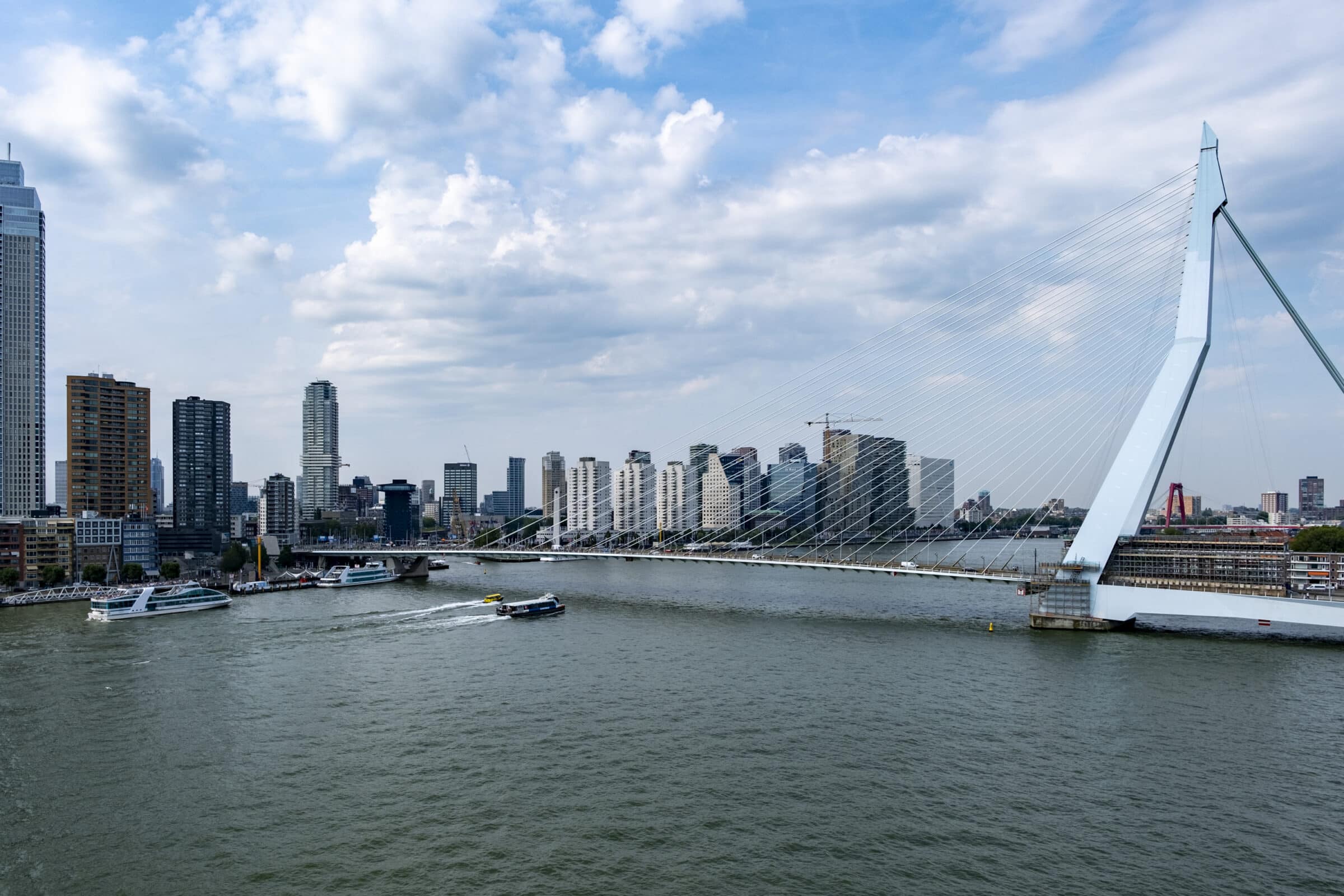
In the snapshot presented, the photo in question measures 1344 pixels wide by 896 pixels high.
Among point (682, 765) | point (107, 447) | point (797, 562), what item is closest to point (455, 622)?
point (797, 562)

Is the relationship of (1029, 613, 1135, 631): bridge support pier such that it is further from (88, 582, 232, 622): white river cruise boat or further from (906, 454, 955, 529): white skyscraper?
(906, 454, 955, 529): white skyscraper

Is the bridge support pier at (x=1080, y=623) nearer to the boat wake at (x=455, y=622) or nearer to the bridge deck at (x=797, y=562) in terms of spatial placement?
the bridge deck at (x=797, y=562)

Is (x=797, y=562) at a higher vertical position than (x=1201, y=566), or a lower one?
lower

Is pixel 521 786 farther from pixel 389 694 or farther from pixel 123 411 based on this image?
pixel 123 411

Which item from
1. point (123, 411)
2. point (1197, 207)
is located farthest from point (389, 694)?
point (123, 411)

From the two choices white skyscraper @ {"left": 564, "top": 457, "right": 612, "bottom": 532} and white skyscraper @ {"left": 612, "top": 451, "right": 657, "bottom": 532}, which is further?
white skyscraper @ {"left": 564, "top": 457, "right": 612, "bottom": 532}

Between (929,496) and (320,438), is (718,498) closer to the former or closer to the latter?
(929,496)

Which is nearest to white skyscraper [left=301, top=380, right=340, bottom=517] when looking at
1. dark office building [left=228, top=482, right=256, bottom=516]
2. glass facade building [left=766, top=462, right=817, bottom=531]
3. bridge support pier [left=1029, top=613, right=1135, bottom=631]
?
dark office building [left=228, top=482, right=256, bottom=516]
